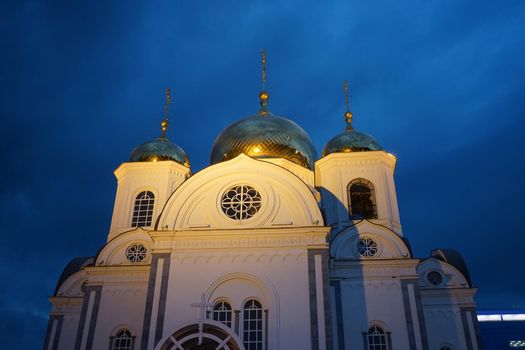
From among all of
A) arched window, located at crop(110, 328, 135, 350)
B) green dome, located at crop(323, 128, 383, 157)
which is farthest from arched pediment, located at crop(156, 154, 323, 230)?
green dome, located at crop(323, 128, 383, 157)

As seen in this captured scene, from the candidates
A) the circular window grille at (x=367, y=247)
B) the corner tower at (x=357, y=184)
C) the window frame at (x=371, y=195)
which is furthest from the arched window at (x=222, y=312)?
the window frame at (x=371, y=195)

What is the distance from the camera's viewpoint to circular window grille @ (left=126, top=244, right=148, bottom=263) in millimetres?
19844

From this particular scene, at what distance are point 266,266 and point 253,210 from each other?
215 cm

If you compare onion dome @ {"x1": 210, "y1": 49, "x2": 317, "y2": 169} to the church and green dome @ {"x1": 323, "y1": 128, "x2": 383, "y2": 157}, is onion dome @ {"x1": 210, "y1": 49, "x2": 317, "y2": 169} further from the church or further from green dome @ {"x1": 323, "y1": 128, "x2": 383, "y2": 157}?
green dome @ {"x1": 323, "y1": 128, "x2": 383, "y2": 157}

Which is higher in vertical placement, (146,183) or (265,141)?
(265,141)

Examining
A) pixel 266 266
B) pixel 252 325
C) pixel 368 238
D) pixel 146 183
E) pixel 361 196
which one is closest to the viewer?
pixel 252 325

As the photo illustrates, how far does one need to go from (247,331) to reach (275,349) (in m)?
1.16

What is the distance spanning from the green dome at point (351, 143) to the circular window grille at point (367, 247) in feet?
16.2

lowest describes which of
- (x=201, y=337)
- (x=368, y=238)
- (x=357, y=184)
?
(x=201, y=337)

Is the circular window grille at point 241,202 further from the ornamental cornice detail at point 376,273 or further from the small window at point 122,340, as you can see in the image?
the small window at point 122,340

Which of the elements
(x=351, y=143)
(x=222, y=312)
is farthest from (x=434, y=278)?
(x=222, y=312)

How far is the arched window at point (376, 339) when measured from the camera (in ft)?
55.4

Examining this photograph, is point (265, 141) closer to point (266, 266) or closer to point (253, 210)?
point (253, 210)

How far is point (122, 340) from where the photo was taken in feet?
60.0
